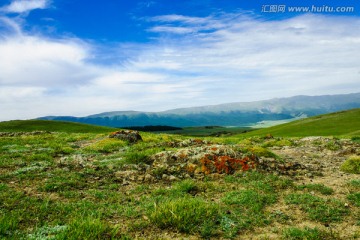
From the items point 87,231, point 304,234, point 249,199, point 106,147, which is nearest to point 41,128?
point 106,147

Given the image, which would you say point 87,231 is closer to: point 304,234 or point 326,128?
point 304,234

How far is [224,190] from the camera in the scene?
1169 centimetres

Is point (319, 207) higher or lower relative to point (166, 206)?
lower

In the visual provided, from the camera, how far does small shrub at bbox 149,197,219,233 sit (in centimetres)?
800

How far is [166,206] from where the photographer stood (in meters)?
8.77

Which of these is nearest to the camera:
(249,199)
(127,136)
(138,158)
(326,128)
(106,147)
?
(249,199)

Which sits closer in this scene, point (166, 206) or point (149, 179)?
point (166, 206)

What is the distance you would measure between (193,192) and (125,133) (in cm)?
2088

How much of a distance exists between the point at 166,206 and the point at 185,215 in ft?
2.57

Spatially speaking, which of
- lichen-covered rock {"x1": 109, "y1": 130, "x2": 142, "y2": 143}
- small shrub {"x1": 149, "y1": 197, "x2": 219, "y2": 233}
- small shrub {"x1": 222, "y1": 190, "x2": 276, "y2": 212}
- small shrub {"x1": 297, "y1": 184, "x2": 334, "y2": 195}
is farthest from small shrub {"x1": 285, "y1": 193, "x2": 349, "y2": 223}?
lichen-covered rock {"x1": 109, "y1": 130, "x2": 142, "y2": 143}

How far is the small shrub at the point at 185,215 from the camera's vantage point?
8.00 m

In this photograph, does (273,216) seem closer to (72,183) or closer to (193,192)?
(193,192)

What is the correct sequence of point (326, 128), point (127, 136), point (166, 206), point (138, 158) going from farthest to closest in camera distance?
point (326, 128) → point (127, 136) → point (138, 158) → point (166, 206)

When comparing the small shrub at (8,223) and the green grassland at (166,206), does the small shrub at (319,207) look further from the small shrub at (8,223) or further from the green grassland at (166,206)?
the small shrub at (8,223)
